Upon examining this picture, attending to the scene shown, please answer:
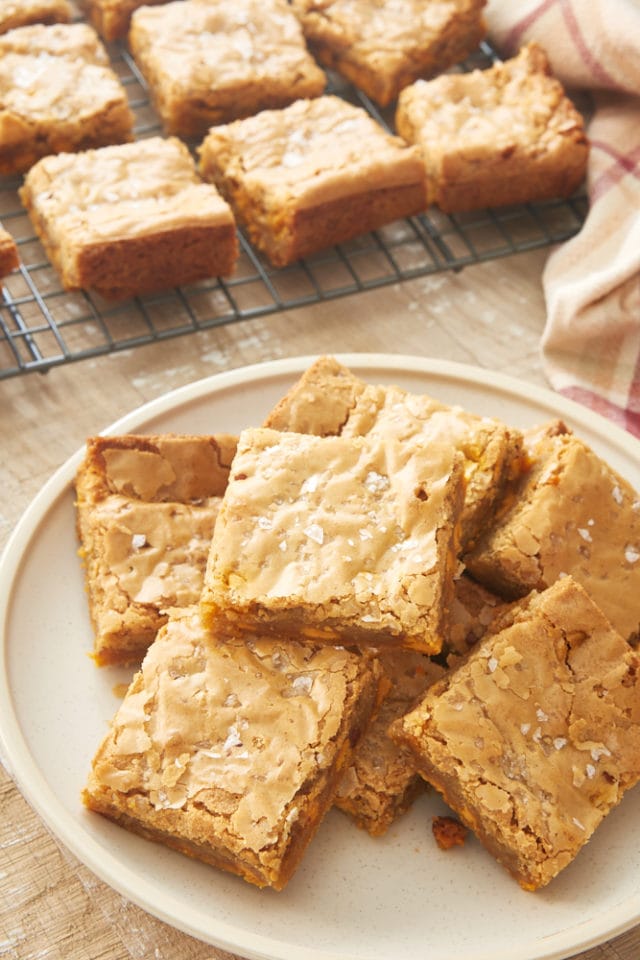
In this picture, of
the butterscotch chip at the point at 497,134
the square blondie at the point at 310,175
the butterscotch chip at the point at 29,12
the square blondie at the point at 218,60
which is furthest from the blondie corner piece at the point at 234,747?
the butterscotch chip at the point at 29,12

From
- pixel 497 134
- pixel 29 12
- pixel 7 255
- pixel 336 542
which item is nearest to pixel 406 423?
pixel 336 542

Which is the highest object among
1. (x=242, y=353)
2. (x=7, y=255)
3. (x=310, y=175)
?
(x=310, y=175)

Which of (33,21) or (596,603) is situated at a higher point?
(33,21)

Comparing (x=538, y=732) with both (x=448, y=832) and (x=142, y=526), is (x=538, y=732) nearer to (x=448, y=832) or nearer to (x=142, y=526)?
(x=448, y=832)

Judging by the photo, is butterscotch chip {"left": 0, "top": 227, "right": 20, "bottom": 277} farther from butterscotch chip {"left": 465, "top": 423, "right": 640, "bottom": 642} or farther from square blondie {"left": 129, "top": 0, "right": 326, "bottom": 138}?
butterscotch chip {"left": 465, "top": 423, "right": 640, "bottom": 642}

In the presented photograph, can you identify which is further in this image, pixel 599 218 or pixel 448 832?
pixel 599 218

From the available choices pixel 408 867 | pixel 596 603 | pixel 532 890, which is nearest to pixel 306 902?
pixel 408 867

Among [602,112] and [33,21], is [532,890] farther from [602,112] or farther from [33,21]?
[33,21]

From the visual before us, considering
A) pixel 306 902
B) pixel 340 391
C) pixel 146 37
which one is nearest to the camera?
pixel 306 902
